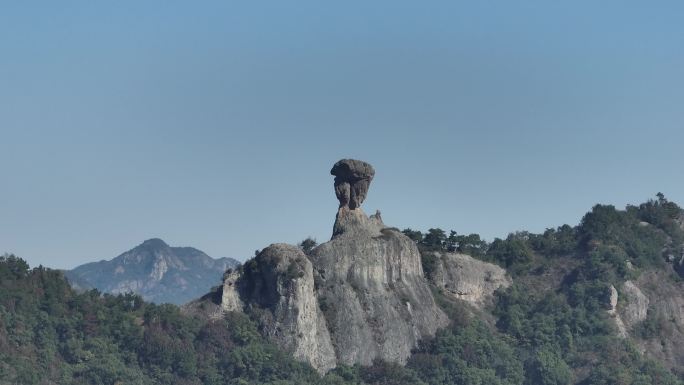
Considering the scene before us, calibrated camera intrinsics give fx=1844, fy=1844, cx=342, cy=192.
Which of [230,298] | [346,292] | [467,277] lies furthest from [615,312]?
[230,298]

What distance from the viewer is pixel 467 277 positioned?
506ft

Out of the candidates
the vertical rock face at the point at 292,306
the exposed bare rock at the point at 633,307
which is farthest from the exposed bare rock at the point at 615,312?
the vertical rock face at the point at 292,306

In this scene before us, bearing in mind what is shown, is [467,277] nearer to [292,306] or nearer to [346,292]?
[346,292]

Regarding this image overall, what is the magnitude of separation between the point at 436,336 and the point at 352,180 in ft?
45.3

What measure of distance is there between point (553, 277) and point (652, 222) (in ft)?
46.6

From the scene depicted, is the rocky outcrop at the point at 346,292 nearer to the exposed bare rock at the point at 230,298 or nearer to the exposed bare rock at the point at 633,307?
the exposed bare rock at the point at 230,298

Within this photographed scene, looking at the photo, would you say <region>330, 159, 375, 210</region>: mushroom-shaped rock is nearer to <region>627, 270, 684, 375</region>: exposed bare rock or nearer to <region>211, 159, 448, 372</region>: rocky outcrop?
<region>211, 159, 448, 372</region>: rocky outcrop

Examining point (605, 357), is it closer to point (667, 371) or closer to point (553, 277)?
point (667, 371)

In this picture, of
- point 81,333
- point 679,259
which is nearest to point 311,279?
point 81,333

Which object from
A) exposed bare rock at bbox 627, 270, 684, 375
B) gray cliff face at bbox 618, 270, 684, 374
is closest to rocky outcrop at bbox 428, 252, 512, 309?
gray cliff face at bbox 618, 270, 684, 374

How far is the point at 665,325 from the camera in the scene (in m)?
155

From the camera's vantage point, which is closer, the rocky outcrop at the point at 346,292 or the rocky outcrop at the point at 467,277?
the rocky outcrop at the point at 346,292

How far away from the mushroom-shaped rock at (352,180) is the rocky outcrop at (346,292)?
0.08 meters

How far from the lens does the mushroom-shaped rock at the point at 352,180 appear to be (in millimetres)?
140750
